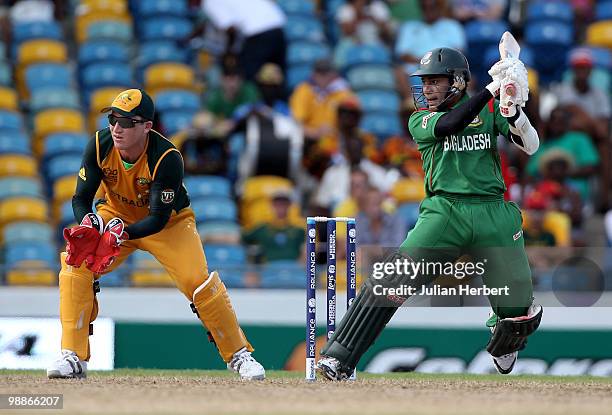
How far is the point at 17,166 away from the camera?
43.2ft

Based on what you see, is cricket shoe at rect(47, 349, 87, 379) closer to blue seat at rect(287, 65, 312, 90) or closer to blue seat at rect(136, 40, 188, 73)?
blue seat at rect(136, 40, 188, 73)

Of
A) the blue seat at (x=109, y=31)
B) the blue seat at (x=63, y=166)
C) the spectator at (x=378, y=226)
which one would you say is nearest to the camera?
the spectator at (x=378, y=226)

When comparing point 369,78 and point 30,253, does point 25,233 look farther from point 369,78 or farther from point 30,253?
point 369,78

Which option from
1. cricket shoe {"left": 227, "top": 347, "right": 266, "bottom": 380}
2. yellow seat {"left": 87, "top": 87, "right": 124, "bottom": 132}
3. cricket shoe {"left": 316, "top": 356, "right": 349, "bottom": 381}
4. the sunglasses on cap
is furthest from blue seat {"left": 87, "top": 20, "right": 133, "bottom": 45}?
cricket shoe {"left": 316, "top": 356, "right": 349, "bottom": 381}

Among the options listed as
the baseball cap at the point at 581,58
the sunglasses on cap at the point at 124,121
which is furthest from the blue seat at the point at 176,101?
the sunglasses on cap at the point at 124,121

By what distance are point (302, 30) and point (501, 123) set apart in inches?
320

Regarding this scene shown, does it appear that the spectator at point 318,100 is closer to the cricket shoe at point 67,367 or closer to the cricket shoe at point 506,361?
the cricket shoe at point 506,361

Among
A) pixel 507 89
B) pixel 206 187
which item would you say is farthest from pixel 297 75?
pixel 507 89

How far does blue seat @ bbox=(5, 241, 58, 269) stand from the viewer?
12.0 m

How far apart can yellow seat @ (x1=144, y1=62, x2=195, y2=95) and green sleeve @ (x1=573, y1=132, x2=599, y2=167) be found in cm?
423

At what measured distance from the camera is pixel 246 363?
8.61m

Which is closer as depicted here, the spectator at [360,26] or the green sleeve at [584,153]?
the green sleeve at [584,153]

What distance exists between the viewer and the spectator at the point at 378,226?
1191cm

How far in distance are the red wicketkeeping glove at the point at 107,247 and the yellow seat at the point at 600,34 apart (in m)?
9.23
